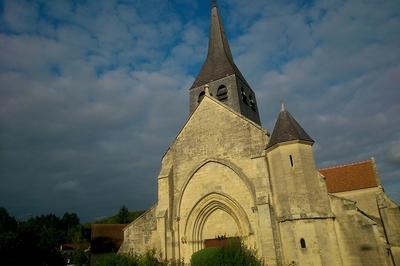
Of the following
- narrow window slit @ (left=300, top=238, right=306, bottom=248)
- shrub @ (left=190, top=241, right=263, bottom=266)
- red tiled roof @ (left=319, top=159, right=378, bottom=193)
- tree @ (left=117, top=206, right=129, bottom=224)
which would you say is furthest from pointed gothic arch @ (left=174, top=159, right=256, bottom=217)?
tree @ (left=117, top=206, right=129, bottom=224)

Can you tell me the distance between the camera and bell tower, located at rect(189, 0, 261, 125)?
59.7 ft

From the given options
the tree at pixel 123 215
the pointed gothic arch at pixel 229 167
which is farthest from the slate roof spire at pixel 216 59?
the tree at pixel 123 215

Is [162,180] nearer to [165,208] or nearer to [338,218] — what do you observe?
[165,208]

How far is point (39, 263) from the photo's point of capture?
50.2 feet

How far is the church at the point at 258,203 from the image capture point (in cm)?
1071

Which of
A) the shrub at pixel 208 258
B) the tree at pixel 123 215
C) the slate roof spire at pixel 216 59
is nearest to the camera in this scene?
the shrub at pixel 208 258

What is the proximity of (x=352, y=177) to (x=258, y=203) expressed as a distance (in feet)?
33.2

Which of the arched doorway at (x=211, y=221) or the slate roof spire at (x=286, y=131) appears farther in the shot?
the arched doorway at (x=211, y=221)

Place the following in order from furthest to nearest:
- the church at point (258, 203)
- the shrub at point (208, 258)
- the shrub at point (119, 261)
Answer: the church at point (258, 203)
the shrub at point (119, 261)
the shrub at point (208, 258)

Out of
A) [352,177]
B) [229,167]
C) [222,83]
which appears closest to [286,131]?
[229,167]

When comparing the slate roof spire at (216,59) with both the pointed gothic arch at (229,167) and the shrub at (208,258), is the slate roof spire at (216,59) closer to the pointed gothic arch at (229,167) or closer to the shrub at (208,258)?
the pointed gothic arch at (229,167)

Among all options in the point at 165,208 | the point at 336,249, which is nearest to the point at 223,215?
the point at 165,208

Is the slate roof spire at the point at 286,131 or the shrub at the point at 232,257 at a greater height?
the slate roof spire at the point at 286,131

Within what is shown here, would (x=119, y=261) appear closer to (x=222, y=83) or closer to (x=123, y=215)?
(x=222, y=83)
